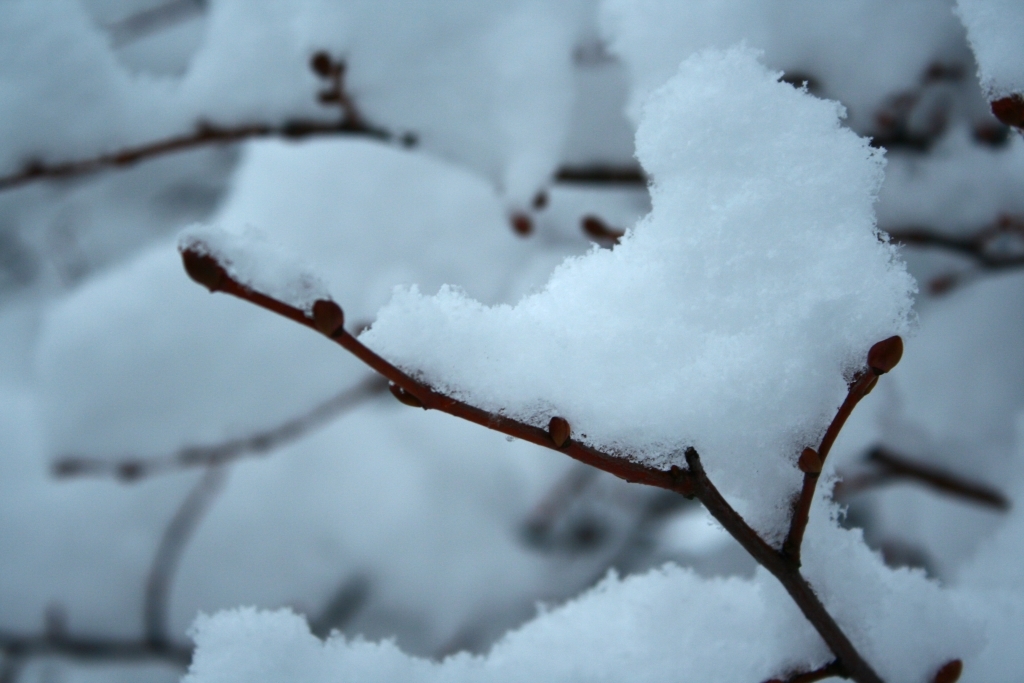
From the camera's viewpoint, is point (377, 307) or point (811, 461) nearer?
point (811, 461)

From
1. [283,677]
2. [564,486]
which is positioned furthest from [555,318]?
[564,486]

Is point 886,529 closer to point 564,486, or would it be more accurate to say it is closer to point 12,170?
point 564,486

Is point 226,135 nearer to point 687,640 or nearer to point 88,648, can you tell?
point 687,640

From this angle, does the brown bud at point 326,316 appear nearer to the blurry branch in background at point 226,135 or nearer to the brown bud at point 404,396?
the brown bud at point 404,396

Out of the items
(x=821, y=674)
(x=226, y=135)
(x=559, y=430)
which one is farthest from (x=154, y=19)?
(x=821, y=674)

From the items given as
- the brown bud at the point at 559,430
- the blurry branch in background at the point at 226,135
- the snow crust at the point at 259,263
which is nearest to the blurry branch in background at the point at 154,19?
the blurry branch in background at the point at 226,135

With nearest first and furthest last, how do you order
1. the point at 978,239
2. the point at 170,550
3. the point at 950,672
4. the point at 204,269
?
the point at 204,269
the point at 950,672
the point at 978,239
the point at 170,550

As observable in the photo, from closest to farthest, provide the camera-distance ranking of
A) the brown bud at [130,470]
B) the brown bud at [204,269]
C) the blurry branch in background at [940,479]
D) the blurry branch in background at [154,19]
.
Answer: the brown bud at [204,269] → the blurry branch in background at [940,479] → the brown bud at [130,470] → the blurry branch in background at [154,19]
